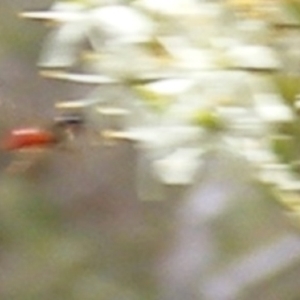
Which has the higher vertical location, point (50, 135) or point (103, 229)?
point (50, 135)

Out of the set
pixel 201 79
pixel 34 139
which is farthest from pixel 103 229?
pixel 201 79

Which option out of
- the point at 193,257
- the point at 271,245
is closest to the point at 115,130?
the point at 271,245

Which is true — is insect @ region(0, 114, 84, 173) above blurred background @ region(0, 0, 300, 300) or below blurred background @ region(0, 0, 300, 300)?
above

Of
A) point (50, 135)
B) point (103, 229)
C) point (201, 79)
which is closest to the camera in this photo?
point (201, 79)

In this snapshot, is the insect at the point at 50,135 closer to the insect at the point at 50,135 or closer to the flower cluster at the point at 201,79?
the insect at the point at 50,135

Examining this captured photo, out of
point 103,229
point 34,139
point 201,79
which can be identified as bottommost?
point 103,229

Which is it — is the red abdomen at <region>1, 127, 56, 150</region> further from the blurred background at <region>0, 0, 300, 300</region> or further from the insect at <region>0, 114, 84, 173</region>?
the blurred background at <region>0, 0, 300, 300</region>

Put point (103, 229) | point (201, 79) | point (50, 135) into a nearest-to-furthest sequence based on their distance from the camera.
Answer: point (201, 79), point (50, 135), point (103, 229)

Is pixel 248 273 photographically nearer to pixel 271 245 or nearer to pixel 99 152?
pixel 271 245

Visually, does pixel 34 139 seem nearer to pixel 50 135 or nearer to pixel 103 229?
pixel 50 135

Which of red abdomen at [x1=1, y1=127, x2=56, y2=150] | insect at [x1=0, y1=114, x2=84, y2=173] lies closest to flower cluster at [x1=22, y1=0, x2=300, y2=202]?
insect at [x1=0, y1=114, x2=84, y2=173]
